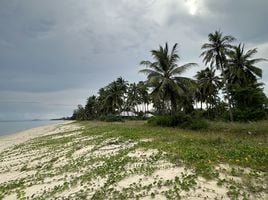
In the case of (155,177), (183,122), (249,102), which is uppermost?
(249,102)

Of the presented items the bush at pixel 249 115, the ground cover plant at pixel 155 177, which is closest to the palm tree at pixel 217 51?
the bush at pixel 249 115

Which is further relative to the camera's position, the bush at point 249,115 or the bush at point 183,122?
the bush at point 249,115

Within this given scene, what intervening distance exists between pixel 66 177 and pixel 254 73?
3195 centimetres

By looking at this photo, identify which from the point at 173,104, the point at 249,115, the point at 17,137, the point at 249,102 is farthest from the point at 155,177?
the point at 17,137

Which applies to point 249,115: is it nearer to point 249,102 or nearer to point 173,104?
point 249,102

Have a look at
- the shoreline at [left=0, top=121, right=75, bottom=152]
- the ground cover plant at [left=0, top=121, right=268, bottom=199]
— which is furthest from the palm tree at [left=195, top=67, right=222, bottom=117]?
the ground cover plant at [left=0, top=121, right=268, bottom=199]

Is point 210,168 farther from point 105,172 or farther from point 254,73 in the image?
point 254,73

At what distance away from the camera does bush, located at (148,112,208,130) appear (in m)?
21.7

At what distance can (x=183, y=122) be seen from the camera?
24.3m

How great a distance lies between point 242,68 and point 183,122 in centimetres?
1558

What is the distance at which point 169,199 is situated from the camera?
5.69 meters

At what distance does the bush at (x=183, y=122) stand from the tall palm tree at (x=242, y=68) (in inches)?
518

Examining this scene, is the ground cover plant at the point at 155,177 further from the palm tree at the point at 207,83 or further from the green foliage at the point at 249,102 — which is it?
the palm tree at the point at 207,83

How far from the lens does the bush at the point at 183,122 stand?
71.1ft
